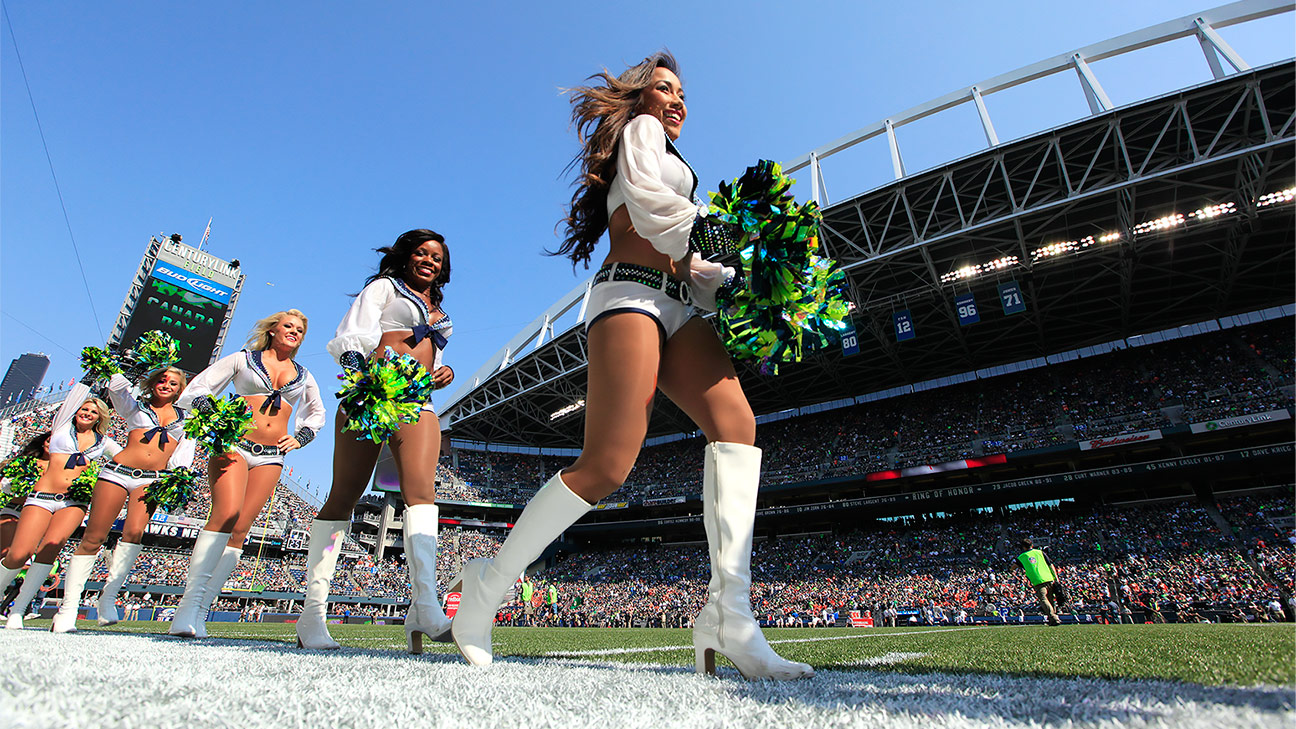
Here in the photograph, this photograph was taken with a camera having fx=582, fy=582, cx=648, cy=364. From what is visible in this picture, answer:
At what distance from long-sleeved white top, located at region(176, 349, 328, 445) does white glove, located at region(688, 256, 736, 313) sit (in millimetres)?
3102

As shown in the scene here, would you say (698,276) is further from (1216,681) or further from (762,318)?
(1216,681)

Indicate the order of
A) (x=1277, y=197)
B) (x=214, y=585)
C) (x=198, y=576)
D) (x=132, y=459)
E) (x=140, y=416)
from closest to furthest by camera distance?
(x=198, y=576)
(x=214, y=585)
(x=132, y=459)
(x=140, y=416)
(x=1277, y=197)

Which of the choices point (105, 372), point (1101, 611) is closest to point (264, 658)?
point (105, 372)

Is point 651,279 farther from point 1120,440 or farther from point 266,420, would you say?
point 1120,440

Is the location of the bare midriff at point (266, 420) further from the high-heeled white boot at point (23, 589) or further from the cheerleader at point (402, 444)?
the high-heeled white boot at point (23, 589)

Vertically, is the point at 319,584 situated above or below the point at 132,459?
below

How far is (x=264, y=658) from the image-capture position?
5.54 feet

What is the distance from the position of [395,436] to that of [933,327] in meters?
23.1

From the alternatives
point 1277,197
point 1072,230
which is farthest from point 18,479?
point 1277,197

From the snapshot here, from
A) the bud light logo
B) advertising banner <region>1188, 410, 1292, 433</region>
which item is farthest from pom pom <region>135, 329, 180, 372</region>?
advertising banner <region>1188, 410, 1292, 433</region>

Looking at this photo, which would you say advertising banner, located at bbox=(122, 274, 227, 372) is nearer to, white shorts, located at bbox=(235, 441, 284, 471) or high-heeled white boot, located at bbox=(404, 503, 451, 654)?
white shorts, located at bbox=(235, 441, 284, 471)

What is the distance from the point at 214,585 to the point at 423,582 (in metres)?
2.10

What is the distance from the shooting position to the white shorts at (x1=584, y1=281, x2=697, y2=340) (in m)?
1.76

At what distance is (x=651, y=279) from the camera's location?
1806mm
